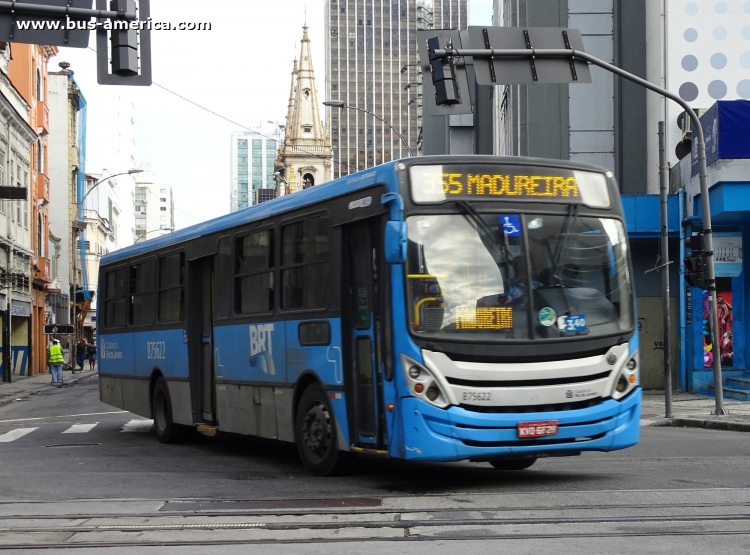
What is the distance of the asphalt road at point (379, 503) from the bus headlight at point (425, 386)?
81cm

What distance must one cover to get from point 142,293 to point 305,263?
20.9 feet

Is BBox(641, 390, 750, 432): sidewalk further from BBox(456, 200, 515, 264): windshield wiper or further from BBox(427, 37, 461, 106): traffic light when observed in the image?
BBox(456, 200, 515, 264): windshield wiper

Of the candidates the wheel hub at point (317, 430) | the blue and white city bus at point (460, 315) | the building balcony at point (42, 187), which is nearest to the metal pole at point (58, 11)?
the blue and white city bus at point (460, 315)

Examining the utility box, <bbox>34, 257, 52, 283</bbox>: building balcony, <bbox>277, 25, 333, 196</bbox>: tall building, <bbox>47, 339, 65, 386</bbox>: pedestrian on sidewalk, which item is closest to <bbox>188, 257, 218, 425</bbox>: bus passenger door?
the utility box

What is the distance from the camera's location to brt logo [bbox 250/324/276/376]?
12.6 meters

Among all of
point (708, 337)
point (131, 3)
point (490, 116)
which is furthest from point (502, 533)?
point (490, 116)

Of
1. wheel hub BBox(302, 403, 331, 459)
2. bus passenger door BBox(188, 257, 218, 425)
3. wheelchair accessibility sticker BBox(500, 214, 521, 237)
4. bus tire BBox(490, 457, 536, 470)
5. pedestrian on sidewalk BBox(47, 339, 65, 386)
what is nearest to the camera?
wheelchair accessibility sticker BBox(500, 214, 521, 237)

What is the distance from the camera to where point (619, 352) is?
10359 millimetres

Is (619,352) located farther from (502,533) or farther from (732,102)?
(732,102)

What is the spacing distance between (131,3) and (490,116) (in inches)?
1832

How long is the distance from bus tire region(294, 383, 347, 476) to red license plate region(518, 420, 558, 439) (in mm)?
2042

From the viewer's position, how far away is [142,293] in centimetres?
1759

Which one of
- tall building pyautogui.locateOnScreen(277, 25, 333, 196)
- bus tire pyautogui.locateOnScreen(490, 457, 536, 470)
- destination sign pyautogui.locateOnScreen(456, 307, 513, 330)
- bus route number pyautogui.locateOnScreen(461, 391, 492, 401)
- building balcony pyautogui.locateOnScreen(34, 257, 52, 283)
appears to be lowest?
bus tire pyautogui.locateOnScreen(490, 457, 536, 470)

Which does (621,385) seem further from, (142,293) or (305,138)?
(305,138)
